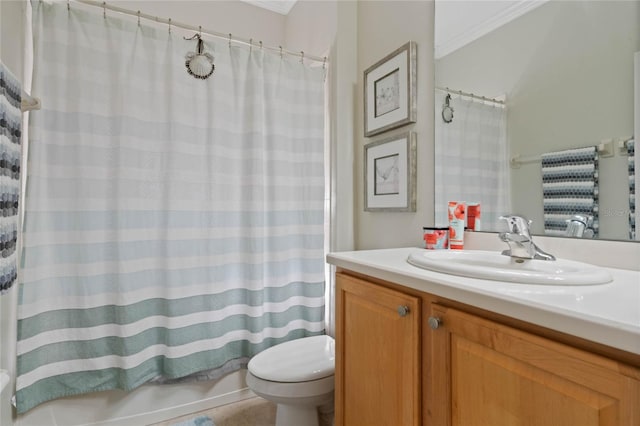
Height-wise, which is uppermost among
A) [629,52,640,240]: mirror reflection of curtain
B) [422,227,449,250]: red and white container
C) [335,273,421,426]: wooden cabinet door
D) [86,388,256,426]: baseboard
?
[629,52,640,240]: mirror reflection of curtain

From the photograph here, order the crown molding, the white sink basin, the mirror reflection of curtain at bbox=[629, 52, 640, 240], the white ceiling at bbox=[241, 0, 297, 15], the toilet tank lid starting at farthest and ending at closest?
the white ceiling at bbox=[241, 0, 297, 15] < the toilet tank lid < the crown molding < the mirror reflection of curtain at bbox=[629, 52, 640, 240] < the white sink basin

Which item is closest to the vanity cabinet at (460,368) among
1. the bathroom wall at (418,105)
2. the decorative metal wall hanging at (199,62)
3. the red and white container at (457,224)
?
the red and white container at (457,224)

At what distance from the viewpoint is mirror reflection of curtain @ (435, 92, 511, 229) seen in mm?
1100

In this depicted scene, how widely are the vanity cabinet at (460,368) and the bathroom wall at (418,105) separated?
579 mm

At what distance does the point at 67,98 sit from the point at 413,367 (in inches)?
68.2

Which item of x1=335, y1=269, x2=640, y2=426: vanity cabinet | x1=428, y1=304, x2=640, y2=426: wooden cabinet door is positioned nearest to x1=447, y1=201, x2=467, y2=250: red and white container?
x1=335, y1=269, x2=640, y2=426: vanity cabinet

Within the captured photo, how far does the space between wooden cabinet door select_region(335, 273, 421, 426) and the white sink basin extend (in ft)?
0.41

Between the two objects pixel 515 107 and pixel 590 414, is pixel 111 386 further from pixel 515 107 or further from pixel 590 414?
pixel 515 107

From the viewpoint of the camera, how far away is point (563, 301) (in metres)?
0.53

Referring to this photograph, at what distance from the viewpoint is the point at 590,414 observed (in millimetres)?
471

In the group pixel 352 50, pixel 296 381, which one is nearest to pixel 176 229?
pixel 296 381

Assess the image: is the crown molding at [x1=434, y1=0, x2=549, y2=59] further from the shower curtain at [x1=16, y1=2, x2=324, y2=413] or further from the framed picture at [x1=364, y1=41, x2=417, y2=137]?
the shower curtain at [x1=16, y1=2, x2=324, y2=413]

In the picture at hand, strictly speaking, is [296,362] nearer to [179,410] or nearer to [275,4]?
[179,410]

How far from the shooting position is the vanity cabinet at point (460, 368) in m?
0.47
